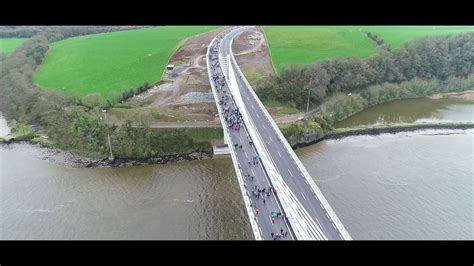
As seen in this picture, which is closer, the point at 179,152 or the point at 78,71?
the point at 179,152

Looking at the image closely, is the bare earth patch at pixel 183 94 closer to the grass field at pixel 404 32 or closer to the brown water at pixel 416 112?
the brown water at pixel 416 112

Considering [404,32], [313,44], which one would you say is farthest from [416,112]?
[404,32]

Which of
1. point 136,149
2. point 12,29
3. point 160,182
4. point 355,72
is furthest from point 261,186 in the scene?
point 12,29

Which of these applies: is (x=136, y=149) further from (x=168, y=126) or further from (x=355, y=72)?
(x=355, y=72)

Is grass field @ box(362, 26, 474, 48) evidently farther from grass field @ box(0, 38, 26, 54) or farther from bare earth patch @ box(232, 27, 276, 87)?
grass field @ box(0, 38, 26, 54)

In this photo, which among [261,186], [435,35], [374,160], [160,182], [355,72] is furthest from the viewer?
[435,35]

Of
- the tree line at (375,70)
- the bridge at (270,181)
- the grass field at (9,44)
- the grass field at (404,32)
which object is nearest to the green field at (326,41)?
the grass field at (404,32)

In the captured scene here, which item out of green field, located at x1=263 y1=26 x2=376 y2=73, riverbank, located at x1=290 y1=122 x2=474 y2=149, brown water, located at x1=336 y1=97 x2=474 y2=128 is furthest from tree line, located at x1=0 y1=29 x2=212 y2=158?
green field, located at x1=263 y1=26 x2=376 y2=73
